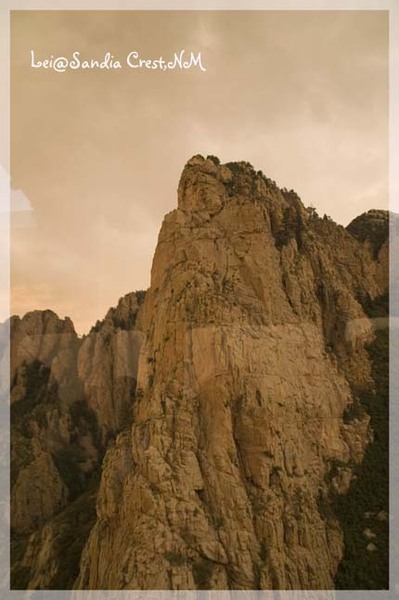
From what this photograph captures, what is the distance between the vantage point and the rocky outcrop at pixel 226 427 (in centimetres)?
536

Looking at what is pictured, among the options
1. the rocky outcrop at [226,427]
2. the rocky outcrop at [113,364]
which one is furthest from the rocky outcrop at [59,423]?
the rocky outcrop at [226,427]

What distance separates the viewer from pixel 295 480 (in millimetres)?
5664

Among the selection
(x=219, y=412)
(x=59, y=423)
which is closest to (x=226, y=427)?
(x=219, y=412)

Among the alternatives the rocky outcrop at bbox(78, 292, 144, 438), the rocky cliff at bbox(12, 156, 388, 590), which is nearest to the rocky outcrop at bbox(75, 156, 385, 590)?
the rocky cliff at bbox(12, 156, 388, 590)

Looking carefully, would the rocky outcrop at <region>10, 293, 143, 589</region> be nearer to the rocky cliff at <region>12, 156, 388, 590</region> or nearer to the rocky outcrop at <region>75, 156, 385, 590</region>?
the rocky cliff at <region>12, 156, 388, 590</region>

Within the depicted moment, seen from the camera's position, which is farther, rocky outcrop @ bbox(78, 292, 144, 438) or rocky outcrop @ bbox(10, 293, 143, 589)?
rocky outcrop @ bbox(78, 292, 144, 438)

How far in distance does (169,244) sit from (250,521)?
2.94 m

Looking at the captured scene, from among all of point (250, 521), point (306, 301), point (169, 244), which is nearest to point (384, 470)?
point (250, 521)

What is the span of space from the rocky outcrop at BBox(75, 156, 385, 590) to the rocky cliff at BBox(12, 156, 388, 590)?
15 millimetres

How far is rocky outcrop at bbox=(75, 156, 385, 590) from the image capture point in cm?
536

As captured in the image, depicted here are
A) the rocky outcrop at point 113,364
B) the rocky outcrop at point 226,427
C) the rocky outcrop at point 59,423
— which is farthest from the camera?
the rocky outcrop at point 113,364

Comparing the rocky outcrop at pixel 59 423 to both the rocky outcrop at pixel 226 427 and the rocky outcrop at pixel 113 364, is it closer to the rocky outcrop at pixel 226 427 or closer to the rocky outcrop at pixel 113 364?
the rocky outcrop at pixel 113 364

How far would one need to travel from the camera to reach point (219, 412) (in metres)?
5.71

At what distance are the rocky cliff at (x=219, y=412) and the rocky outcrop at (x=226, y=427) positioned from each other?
15mm
